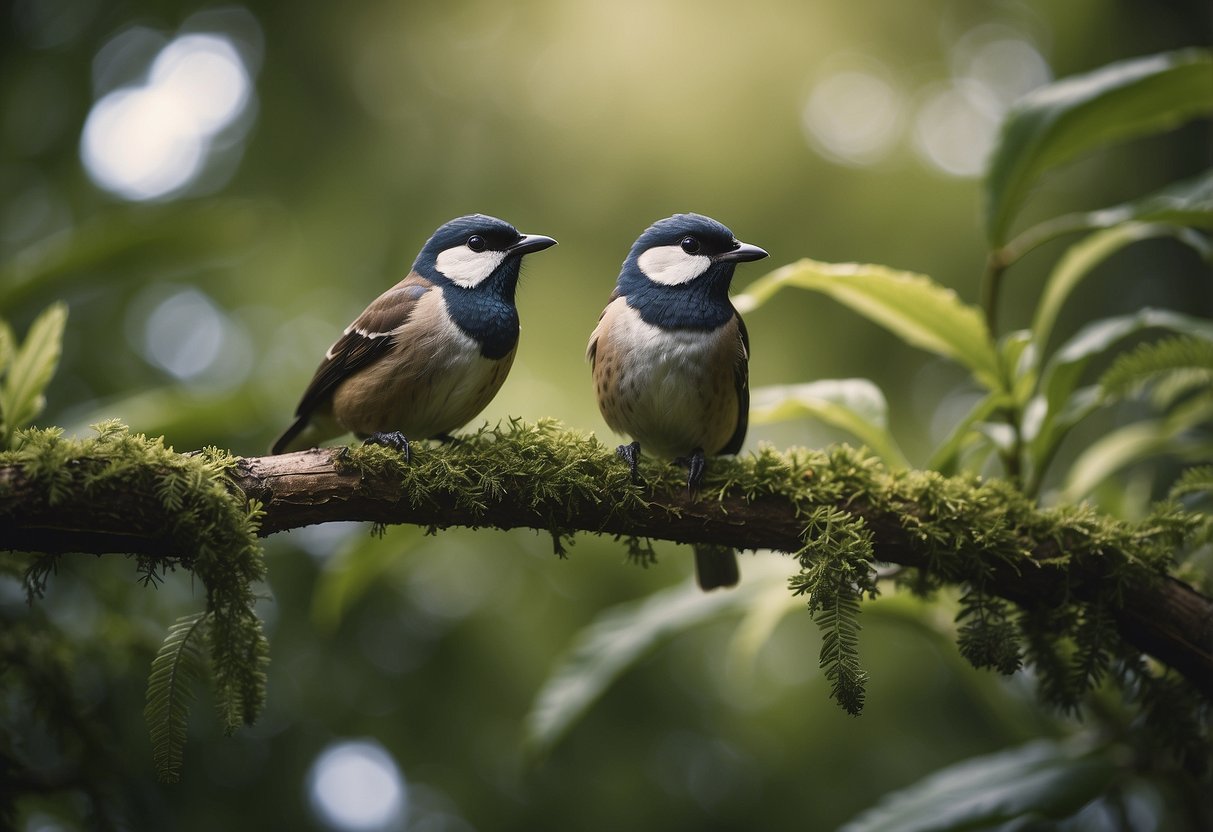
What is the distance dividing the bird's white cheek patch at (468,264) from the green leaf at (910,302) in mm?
696

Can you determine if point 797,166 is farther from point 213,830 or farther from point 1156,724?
point 213,830

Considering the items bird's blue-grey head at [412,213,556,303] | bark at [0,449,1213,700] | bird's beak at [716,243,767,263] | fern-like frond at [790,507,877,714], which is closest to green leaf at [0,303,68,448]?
bark at [0,449,1213,700]

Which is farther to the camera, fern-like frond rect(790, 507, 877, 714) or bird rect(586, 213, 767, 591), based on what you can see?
bird rect(586, 213, 767, 591)

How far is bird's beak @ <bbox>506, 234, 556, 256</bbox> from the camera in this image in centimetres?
225

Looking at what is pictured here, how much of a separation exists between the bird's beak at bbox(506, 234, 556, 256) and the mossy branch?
1.44 ft

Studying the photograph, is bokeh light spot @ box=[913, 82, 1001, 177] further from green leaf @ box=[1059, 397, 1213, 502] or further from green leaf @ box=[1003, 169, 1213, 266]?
green leaf @ box=[1003, 169, 1213, 266]

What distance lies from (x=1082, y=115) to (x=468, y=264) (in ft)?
5.57

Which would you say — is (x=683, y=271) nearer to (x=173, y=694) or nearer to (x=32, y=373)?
(x=173, y=694)

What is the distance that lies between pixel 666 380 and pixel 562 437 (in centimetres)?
44

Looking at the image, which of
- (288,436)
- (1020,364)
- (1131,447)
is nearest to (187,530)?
(288,436)

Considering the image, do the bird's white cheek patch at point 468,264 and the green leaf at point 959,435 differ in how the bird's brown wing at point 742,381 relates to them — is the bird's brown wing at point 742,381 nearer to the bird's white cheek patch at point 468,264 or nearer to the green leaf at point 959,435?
the green leaf at point 959,435

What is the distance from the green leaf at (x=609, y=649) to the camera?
2721 millimetres

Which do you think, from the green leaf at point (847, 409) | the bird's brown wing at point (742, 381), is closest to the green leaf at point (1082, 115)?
the green leaf at point (847, 409)

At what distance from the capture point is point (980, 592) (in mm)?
2146
